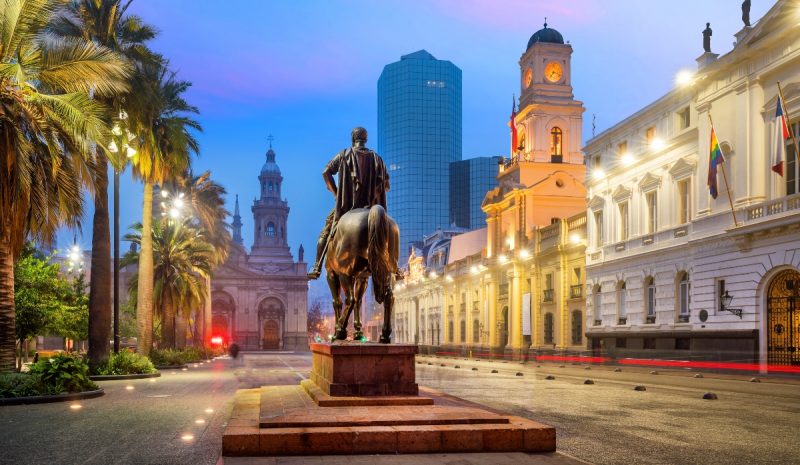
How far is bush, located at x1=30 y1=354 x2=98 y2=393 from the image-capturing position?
17.0 meters

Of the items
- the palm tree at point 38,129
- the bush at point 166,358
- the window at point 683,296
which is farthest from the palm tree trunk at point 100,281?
the window at point 683,296

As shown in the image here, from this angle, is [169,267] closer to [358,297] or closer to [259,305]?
[358,297]

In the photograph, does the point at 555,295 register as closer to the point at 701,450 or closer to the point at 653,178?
the point at 653,178

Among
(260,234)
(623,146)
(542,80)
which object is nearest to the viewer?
(623,146)

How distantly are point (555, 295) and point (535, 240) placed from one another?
5485 mm

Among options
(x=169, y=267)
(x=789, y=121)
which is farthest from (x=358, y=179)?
(x=169, y=267)

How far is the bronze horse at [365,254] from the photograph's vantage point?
37.9ft

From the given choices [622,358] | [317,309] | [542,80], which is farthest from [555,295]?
[317,309]

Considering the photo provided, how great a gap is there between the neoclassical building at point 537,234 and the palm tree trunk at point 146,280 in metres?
27.0

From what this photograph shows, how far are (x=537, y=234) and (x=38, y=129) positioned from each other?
1727 inches

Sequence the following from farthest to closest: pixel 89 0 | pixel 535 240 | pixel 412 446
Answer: pixel 535 240, pixel 89 0, pixel 412 446

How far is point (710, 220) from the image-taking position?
106 ft

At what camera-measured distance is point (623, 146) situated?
42844 mm

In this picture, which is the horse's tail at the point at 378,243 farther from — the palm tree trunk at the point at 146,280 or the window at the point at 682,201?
the window at the point at 682,201
